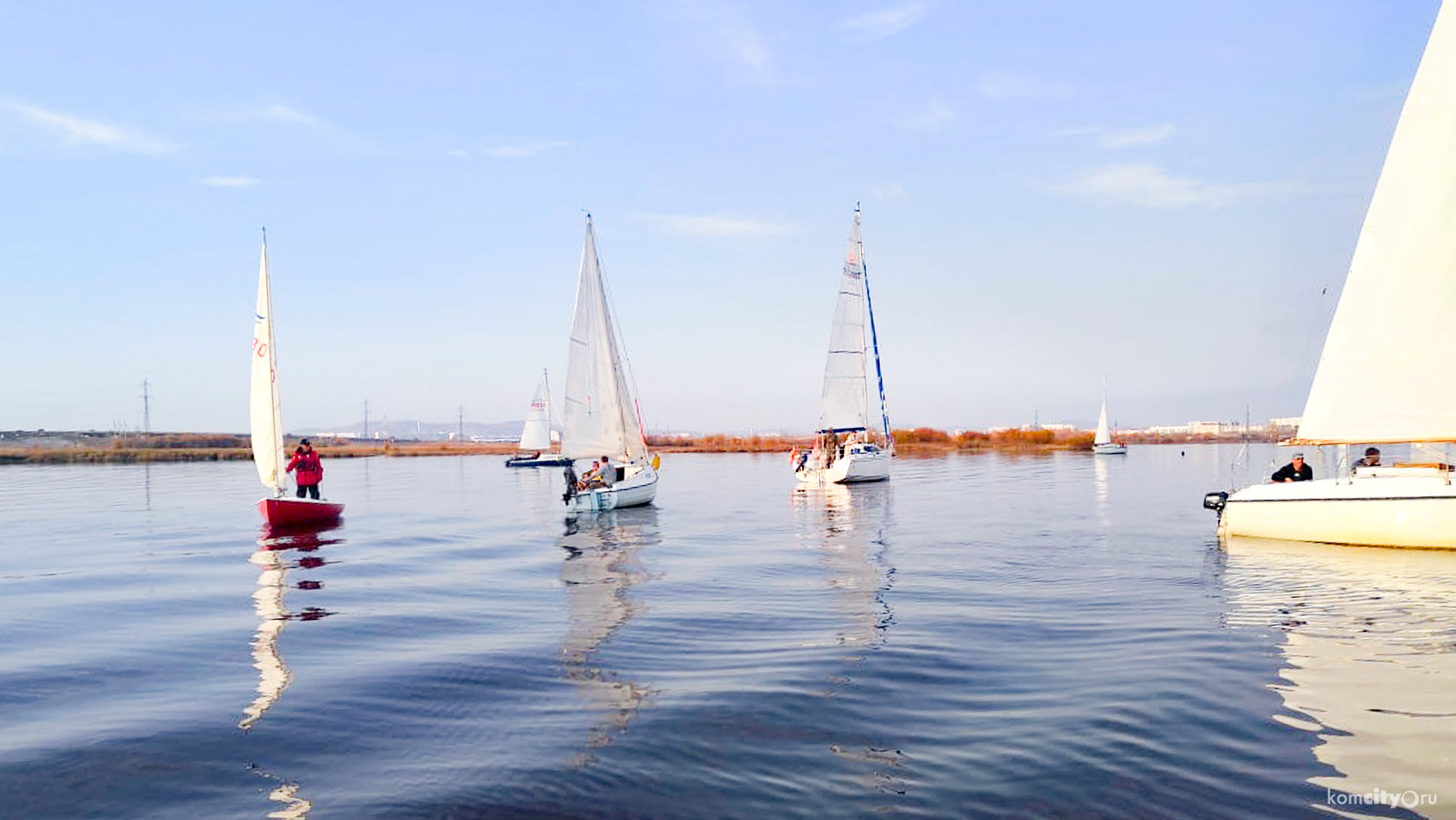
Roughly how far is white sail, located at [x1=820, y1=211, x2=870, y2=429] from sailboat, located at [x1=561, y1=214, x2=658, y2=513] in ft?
56.2

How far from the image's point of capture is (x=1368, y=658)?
10.6 metres

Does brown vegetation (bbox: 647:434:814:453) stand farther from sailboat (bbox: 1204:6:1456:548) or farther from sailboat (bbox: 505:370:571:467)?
sailboat (bbox: 1204:6:1456:548)

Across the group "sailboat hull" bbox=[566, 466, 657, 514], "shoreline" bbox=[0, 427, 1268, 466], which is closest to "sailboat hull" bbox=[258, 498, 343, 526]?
"sailboat hull" bbox=[566, 466, 657, 514]

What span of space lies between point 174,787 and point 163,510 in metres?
36.9

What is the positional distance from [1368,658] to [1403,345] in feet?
38.3

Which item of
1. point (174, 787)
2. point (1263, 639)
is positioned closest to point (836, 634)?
point (1263, 639)

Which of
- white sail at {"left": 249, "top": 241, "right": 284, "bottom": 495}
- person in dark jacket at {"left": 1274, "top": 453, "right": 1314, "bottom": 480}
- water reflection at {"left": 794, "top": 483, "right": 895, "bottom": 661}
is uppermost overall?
white sail at {"left": 249, "top": 241, "right": 284, "bottom": 495}

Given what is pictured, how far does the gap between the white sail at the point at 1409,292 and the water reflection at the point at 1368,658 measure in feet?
9.31

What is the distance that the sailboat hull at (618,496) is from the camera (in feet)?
Answer: 113

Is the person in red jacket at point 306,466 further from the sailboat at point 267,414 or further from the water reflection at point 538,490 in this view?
the water reflection at point 538,490

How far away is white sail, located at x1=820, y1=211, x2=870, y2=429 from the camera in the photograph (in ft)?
170

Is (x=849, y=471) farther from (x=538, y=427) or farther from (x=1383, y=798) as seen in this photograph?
(x=538, y=427)

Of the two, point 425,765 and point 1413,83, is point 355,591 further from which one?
point 1413,83

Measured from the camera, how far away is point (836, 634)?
41.7ft
